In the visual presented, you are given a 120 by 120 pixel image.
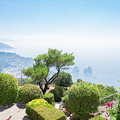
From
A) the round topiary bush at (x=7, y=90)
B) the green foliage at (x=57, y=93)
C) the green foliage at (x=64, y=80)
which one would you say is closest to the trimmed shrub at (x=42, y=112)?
the round topiary bush at (x=7, y=90)

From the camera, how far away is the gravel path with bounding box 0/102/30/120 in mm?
8102

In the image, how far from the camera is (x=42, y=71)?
15.7 m

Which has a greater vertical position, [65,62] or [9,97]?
[65,62]

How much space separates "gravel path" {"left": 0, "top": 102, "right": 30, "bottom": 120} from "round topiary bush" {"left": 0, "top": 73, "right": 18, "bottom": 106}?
0.43 metres

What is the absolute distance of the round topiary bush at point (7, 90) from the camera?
Result: 31.9 ft

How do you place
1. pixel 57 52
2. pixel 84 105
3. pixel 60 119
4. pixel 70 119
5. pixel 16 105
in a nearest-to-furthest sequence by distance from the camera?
pixel 60 119 < pixel 84 105 < pixel 70 119 < pixel 16 105 < pixel 57 52

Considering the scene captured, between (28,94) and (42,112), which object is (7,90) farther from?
(42,112)

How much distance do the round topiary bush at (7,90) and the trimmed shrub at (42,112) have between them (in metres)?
2.51

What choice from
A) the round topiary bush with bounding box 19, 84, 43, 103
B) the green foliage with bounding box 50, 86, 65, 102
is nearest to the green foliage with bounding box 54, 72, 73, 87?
the green foliage with bounding box 50, 86, 65, 102

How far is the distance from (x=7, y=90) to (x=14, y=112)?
1.83 meters

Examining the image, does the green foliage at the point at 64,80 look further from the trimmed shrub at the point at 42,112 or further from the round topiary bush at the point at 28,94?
the trimmed shrub at the point at 42,112

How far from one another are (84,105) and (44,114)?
7.94 ft

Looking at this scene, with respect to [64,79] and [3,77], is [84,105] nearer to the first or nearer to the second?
[3,77]

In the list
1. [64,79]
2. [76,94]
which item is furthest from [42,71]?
[76,94]
